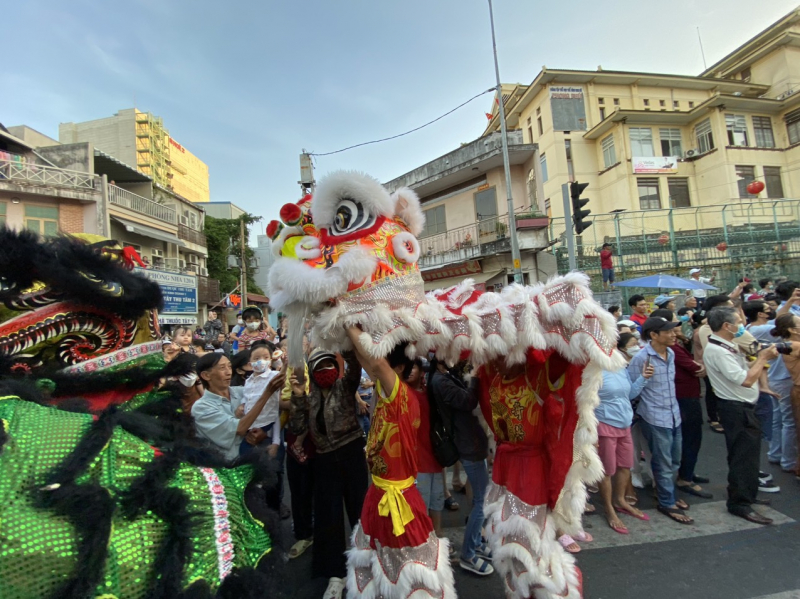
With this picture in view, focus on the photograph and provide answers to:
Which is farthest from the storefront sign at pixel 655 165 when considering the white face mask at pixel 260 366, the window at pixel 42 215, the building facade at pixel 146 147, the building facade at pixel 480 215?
the building facade at pixel 146 147

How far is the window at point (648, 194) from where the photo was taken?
21562mm

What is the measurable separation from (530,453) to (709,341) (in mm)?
2589

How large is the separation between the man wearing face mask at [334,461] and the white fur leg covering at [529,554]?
0.98 metres

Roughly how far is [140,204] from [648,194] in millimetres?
24431

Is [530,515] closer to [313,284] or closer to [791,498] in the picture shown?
[313,284]

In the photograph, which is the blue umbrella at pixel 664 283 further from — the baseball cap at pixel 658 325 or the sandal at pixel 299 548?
the sandal at pixel 299 548

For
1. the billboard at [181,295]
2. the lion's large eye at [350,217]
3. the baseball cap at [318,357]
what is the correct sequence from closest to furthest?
the lion's large eye at [350,217]
the baseball cap at [318,357]
the billboard at [181,295]

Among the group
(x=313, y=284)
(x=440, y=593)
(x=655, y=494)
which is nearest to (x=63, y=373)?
(x=313, y=284)

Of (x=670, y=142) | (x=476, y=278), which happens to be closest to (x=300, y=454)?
(x=476, y=278)

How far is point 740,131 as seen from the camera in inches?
854

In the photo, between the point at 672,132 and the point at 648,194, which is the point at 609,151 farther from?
the point at 672,132

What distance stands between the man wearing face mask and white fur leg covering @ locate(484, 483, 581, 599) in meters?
0.98

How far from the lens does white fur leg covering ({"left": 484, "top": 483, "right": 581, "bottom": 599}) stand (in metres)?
2.05

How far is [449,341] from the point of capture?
76.2 inches
